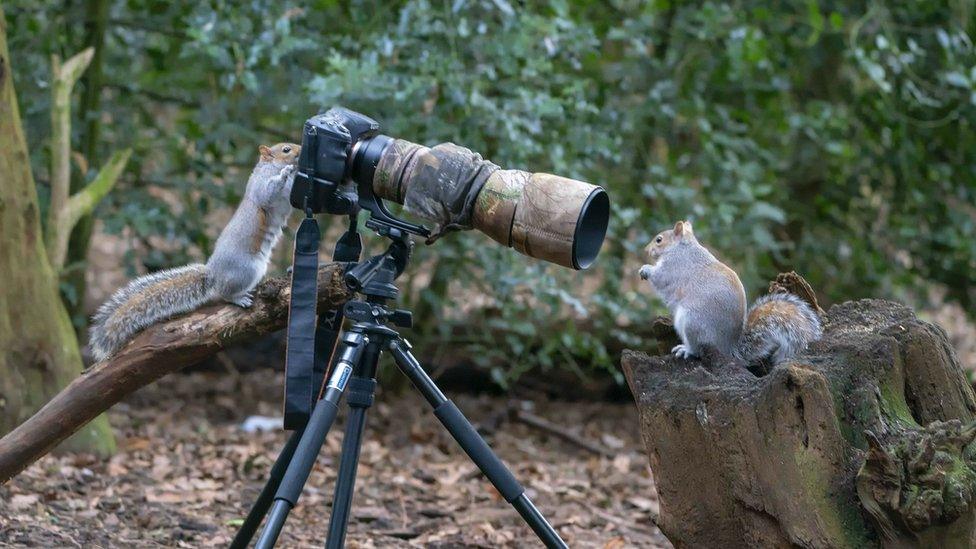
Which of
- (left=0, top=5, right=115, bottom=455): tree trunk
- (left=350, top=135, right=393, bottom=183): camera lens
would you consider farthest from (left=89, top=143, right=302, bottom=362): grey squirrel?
(left=0, top=5, right=115, bottom=455): tree trunk

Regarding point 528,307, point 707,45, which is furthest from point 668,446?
point 707,45

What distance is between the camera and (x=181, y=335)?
2766 mm

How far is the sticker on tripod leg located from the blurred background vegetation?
1.97 metres

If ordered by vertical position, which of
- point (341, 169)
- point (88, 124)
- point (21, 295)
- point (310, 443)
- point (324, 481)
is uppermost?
point (341, 169)

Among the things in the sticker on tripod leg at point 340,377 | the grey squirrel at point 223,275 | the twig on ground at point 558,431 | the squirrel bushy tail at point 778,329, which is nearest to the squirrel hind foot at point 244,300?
the grey squirrel at point 223,275

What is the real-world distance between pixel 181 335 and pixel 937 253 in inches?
199

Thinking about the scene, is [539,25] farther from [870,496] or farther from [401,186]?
[870,496]

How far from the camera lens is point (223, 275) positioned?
315 cm

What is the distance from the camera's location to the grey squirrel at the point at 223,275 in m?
2.91

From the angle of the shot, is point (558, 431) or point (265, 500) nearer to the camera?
point (265, 500)

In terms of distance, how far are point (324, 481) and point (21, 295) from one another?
1.42 metres

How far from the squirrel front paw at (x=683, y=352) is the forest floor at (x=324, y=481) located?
17.3 inches

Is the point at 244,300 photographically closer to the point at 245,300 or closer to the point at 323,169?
the point at 245,300

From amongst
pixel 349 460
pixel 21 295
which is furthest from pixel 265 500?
pixel 21 295
